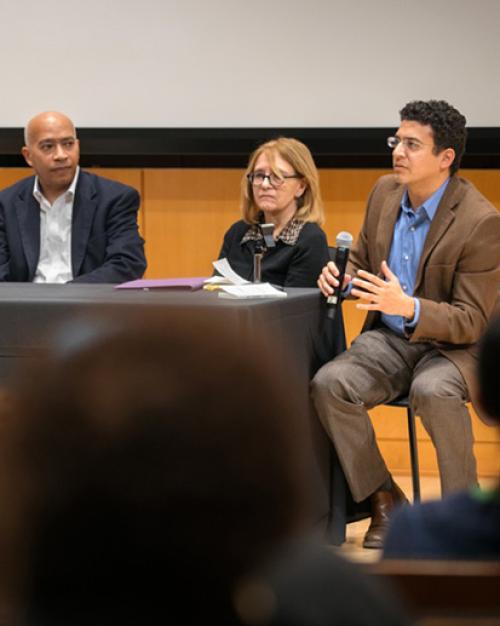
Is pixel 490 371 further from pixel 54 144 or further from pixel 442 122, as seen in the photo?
pixel 54 144

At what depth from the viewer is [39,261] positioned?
3.97m

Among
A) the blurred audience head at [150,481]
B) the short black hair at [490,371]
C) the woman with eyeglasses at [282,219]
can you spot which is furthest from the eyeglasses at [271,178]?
the blurred audience head at [150,481]

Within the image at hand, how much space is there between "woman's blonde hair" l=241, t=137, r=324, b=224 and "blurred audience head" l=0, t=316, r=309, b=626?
3125 mm

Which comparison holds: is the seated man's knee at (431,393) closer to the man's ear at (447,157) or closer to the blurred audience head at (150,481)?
the man's ear at (447,157)

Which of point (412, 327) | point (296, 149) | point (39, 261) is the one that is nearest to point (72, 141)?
point (39, 261)

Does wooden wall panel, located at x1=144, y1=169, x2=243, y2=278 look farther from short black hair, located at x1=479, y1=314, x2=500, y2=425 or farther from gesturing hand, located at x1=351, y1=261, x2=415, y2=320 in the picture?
short black hair, located at x1=479, y1=314, x2=500, y2=425

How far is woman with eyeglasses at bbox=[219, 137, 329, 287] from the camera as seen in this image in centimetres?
368

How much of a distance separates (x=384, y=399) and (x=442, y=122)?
3.05 feet

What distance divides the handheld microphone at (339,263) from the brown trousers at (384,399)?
0.64 feet

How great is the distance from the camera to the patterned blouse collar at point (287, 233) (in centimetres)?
373

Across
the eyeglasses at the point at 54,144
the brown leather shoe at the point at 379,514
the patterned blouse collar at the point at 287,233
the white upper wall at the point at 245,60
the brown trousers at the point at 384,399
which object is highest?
the white upper wall at the point at 245,60

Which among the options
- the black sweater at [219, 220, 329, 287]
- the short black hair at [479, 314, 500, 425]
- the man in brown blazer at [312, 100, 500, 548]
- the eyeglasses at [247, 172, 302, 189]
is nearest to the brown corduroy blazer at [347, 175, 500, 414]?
the man in brown blazer at [312, 100, 500, 548]

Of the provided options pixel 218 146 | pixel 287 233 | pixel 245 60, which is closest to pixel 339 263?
pixel 287 233

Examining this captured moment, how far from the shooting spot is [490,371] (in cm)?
111
